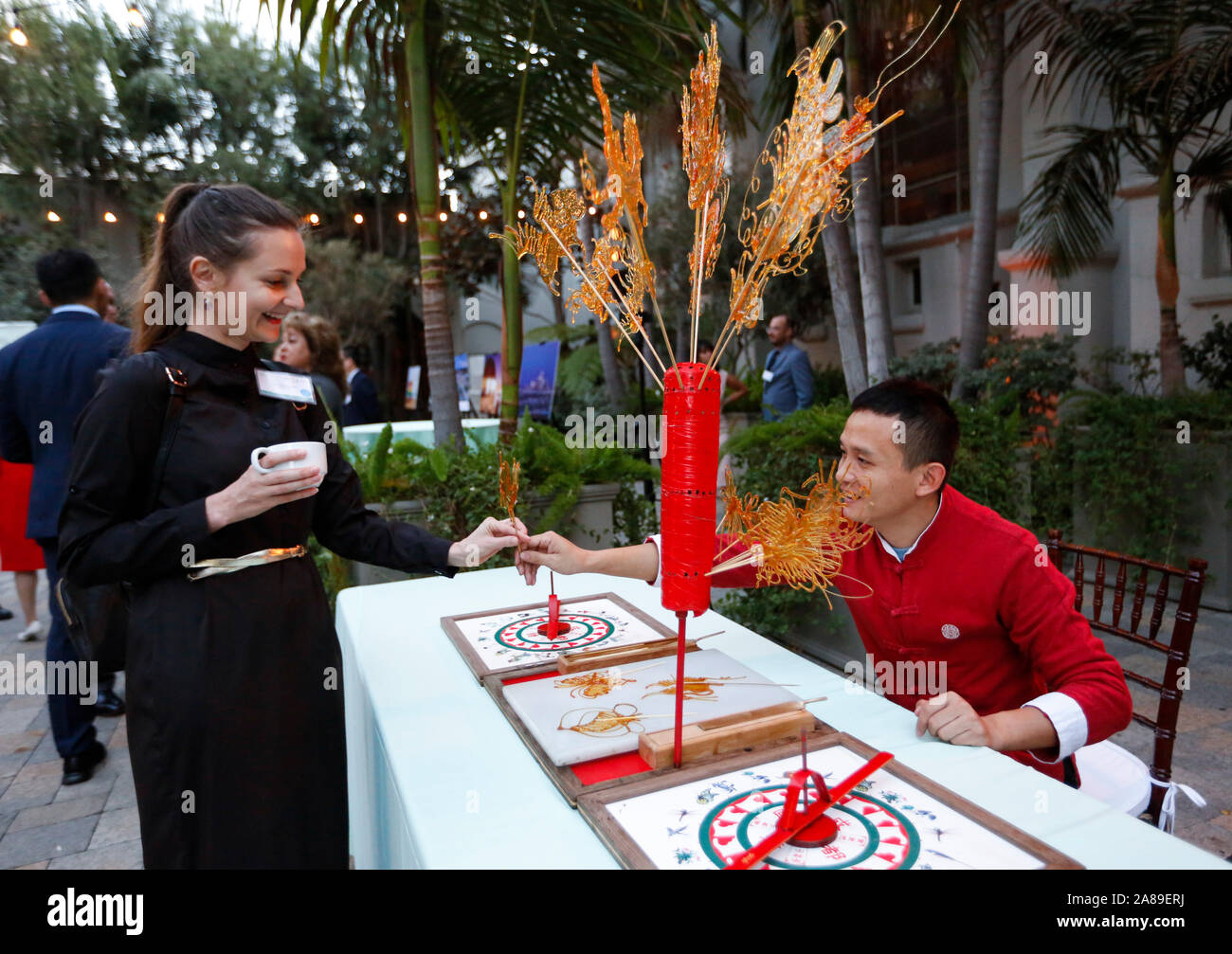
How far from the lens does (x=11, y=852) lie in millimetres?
2688

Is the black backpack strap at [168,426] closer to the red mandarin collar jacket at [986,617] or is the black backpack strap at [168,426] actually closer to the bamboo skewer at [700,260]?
the bamboo skewer at [700,260]

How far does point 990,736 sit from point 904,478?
591 millimetres

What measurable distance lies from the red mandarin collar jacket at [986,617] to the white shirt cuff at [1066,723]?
0.10 feet

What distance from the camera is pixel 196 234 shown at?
1535 mm

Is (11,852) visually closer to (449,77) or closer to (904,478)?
(904,478)

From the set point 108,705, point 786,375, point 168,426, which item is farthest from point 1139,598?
point 786,375

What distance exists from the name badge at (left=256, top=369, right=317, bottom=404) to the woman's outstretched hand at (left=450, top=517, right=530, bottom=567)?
1.54ft

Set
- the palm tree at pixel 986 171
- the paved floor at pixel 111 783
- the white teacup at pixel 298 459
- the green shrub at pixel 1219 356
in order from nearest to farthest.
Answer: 1. the white teacup at pixel 298 459
2. the paved floor at pixel 111 783
3. the palm tree at pixel 986 171
4. the green shrub at pixel 1219 356

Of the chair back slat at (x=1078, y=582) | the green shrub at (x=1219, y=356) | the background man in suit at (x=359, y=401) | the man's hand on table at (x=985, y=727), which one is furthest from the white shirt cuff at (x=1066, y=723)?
the green shrub at (x=1219, y=356)

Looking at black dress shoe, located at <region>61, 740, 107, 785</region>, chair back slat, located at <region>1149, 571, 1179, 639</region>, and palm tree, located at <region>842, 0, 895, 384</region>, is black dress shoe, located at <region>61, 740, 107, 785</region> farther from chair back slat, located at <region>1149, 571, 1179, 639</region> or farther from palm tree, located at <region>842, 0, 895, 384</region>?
palm tree, located at <region>842, 0, 895, 384</region>

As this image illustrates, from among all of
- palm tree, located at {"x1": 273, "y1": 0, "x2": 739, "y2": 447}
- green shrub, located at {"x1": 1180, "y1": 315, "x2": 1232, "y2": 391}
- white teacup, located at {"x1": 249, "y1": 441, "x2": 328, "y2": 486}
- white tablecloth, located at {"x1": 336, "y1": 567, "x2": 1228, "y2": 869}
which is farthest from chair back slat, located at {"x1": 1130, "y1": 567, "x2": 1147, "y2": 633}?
green shrub, located at {"x1": 1180, "y1": 315, "x2": 1232, "y2": 391}

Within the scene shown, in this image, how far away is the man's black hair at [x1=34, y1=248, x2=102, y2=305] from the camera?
320 cm

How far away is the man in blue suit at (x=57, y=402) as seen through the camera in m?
3.12
